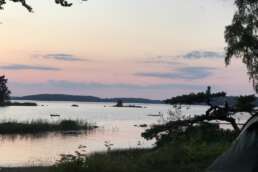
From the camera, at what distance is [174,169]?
1564 cm

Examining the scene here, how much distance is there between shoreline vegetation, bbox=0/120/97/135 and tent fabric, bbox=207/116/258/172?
1854 inches

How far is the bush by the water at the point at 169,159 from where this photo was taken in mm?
14195

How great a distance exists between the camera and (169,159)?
17250 millimetres

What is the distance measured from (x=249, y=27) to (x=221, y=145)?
7.77 metres

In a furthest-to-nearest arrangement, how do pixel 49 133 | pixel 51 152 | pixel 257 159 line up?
1. pixel 49 133
2. pixel 51 152
3. pixel 257 159

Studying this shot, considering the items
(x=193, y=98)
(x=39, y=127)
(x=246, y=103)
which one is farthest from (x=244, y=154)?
(x=39, y=127)

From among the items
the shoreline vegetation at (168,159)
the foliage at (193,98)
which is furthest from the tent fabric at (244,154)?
the foliage at (193,98)

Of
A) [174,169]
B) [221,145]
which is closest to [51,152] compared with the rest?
[221,145]

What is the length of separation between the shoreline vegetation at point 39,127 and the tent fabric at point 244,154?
154 ft

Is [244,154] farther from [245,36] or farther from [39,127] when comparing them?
[39,127]

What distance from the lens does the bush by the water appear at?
14.2 m

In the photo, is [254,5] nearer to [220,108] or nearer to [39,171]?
[220,108]

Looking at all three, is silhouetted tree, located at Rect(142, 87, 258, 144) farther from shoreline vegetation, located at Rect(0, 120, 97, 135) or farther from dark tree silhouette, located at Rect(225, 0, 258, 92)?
shoreline vegetation, located at Rect(0, 120, 97, 135)

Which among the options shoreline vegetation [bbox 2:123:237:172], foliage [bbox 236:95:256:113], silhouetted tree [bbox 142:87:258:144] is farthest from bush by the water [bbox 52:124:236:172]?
foliage [bbox 236:95:256:113]
